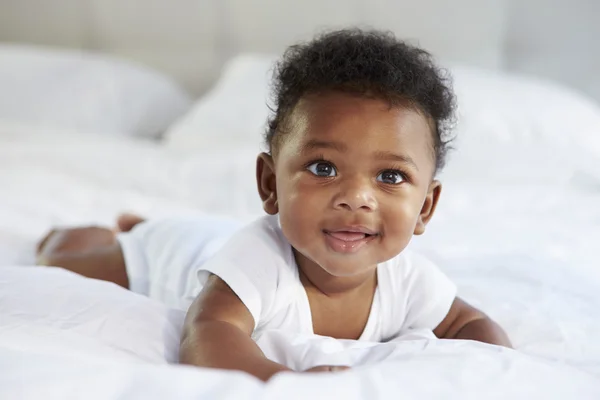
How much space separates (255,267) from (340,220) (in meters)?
0.15

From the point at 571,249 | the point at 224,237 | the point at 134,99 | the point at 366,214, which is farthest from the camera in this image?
the point at 134,99

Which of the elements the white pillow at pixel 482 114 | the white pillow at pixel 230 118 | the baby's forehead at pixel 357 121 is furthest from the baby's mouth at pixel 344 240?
the white pillow at pixel 230 118

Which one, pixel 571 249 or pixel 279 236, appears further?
pixel 571 249

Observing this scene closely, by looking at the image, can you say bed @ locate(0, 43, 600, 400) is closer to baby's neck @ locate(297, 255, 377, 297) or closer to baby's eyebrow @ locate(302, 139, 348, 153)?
baby's neck @ locate(297, 255, 377, 297)

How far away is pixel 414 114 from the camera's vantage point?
3.00ft

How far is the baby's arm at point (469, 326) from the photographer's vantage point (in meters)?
1.00

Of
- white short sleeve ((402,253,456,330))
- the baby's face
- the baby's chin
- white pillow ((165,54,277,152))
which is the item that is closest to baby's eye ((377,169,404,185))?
the baby's face

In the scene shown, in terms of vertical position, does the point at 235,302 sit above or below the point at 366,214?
below

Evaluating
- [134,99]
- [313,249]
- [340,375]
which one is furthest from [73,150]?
[340,375]

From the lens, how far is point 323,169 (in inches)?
34.7

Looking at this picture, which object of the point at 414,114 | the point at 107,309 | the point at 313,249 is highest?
the point at 414,114

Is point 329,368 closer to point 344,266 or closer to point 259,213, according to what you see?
point 344,266

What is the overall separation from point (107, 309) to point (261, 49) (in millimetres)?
1764

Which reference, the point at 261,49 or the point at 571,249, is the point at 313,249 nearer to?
the point at 571,249
